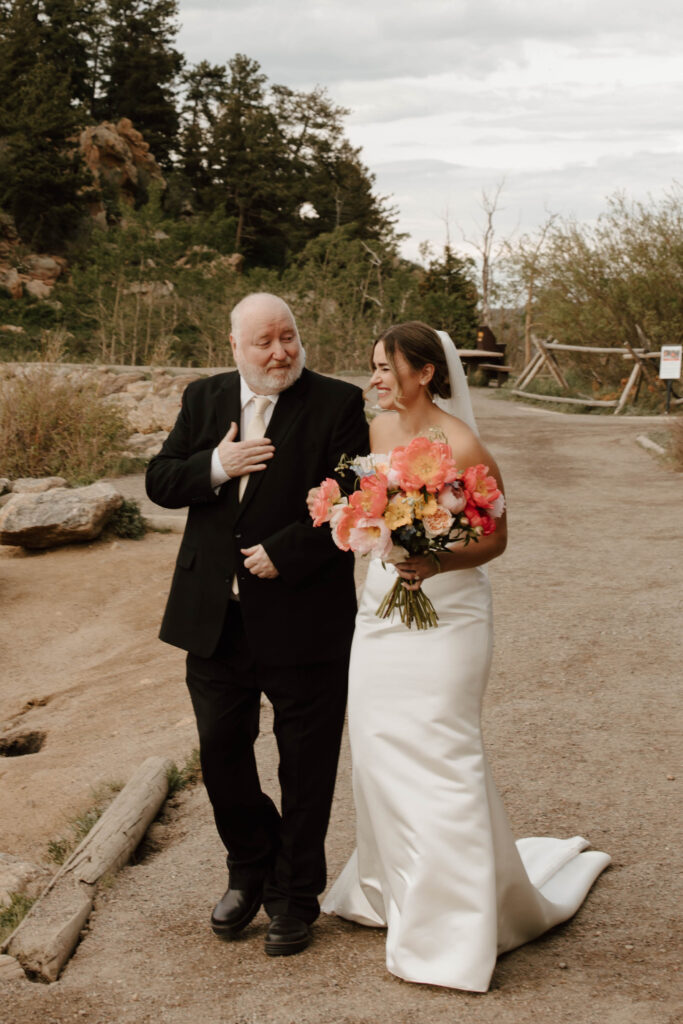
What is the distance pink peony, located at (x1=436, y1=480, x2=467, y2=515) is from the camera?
3406 mm

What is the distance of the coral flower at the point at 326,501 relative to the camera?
346cm

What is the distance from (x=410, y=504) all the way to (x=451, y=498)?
0.13 m

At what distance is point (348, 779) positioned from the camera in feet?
18.3

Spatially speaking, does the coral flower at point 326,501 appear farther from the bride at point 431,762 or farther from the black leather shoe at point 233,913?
the black leather shoe at point 233,913

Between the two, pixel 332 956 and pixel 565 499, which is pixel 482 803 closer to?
pixel 332 956

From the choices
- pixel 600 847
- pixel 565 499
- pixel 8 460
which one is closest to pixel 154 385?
pixel 8 460

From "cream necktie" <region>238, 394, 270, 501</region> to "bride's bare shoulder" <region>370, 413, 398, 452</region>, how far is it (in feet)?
1.23

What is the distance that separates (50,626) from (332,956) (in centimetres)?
602

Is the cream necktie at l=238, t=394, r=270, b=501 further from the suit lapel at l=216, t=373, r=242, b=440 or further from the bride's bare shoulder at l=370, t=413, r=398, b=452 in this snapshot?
the bride's bare shoulder at l=370, t=413, r=398, b=452

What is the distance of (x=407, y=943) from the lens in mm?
3531

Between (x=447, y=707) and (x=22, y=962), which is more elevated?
(x=447, y=707)

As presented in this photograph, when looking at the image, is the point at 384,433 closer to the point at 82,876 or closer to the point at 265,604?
the point at 265,604

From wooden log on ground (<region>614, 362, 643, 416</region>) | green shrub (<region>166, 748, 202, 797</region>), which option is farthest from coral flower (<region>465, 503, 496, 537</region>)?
wooden log on ground (<region>614, 362, 643, 416</region>)

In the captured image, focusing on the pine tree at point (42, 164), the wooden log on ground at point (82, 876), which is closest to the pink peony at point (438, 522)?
the wooden log on ground at point (82, 876)
